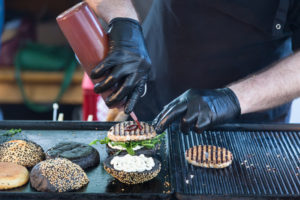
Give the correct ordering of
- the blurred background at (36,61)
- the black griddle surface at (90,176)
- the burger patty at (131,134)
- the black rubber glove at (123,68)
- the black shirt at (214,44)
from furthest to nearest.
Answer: the blurred background at (36,61)
the black shirt at (214,44)
the burger patty at (131,134)
the black rubber glove at (123,68)
the black griddle surface at (90,176)

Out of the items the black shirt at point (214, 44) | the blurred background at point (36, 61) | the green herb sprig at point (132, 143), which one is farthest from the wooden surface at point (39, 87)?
the green herb sprig at point (132, 143)

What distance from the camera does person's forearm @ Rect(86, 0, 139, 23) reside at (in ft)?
8.87

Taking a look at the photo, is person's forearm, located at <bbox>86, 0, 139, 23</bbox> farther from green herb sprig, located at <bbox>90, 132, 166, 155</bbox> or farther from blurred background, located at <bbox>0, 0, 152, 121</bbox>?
blurred background, located at <bbox>0, 0, 152, 121</bbox>

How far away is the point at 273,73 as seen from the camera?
2.61 metres

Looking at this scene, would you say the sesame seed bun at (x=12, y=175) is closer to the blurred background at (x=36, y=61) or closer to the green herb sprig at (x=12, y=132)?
the green herb sprig at (x=12, y=132)

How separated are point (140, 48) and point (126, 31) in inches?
5.2

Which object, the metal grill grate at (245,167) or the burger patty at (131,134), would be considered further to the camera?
the burger patty at (131,134)

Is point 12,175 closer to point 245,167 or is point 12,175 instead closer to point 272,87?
point 245,167

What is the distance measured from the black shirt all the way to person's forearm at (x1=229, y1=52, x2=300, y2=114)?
360mm

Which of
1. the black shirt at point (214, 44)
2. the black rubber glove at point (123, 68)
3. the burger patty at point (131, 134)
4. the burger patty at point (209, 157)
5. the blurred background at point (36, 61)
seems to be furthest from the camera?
the blurred background at point (36, 61)

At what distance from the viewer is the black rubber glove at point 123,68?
2205 millimetres

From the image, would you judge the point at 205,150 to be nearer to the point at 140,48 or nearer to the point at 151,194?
the point at 151,194

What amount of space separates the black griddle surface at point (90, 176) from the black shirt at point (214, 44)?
545mm

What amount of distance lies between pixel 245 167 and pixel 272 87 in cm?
54
